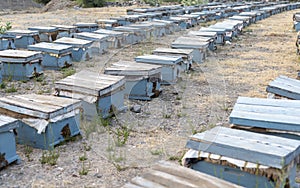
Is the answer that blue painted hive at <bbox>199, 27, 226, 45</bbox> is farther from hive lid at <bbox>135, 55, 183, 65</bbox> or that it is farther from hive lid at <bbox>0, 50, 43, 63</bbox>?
hive lid at <bbox>0, 50, 43, 63</bbox>

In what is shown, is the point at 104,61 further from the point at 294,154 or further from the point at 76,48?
the point at 294,154

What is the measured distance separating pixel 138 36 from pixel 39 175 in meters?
7.08

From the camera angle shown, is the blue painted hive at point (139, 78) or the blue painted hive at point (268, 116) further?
Answer: the blue painted hive at point (139, 78)

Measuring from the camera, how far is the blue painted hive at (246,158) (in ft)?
8.76

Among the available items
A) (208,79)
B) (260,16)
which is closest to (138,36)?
(208,79)

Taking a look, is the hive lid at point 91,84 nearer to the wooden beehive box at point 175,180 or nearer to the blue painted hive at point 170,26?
the wooden beehive box at point 175,180

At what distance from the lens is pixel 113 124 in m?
4.49

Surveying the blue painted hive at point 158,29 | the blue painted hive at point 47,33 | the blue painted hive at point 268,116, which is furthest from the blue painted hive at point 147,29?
the blue painted hive at point 268,116

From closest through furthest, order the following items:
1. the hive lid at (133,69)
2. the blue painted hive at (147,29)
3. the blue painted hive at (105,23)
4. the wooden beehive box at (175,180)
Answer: the wooden beehive box at (175,180), the hive lid at (133,69), the blue painted hive at (147,29), the blue painted hive at (105,23)

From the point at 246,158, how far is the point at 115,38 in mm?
6817

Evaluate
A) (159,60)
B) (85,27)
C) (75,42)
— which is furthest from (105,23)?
(159,60)

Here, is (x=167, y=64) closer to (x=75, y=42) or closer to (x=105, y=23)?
(x=75, y=42)

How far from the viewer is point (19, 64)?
20.1 feet

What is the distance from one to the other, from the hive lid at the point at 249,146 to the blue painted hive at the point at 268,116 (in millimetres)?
241
